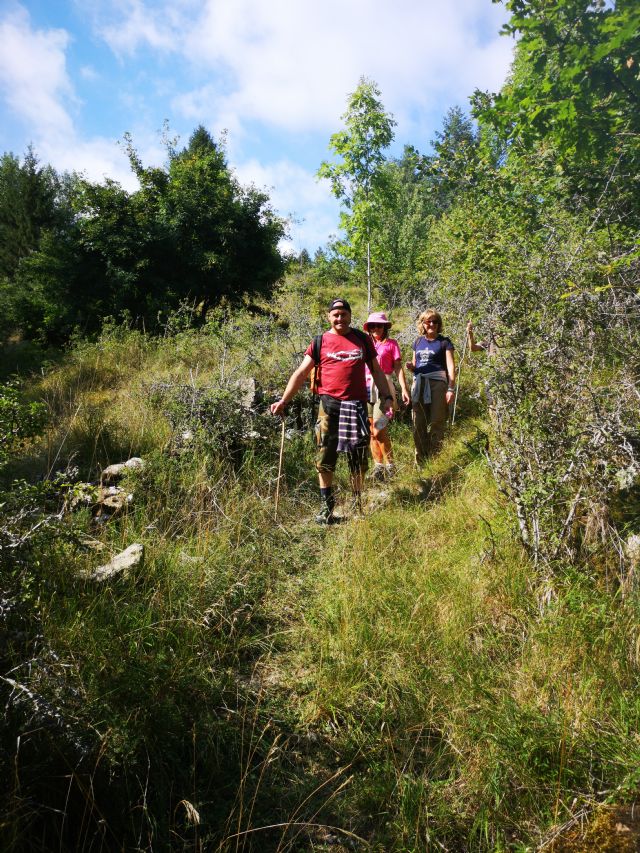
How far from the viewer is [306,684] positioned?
8.34 feet

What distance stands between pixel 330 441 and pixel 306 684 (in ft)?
7.48

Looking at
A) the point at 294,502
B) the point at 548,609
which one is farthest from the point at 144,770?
the point at 294,502

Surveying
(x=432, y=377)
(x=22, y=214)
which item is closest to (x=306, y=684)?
(x=432, y=377)

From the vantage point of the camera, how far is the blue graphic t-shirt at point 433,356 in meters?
5.42

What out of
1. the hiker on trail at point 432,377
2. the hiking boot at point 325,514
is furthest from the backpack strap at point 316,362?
the hiker on trail at point 432,377

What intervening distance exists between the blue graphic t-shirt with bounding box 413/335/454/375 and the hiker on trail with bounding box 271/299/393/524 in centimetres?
112

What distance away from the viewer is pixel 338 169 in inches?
422

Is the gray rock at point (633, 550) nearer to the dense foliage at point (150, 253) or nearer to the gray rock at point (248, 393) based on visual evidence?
the gray rock at point (248, 393)

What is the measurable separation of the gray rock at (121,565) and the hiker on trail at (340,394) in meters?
1.69

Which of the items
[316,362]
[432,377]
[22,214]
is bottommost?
[432,377]

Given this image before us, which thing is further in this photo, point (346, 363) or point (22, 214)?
point (22, 214)

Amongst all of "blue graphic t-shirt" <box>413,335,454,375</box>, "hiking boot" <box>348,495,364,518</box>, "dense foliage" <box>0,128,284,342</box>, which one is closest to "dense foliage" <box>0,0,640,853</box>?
"hiking boot" <box>348,495,364,518</box>

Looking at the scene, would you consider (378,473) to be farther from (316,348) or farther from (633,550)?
(633,550)

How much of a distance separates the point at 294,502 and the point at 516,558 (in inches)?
88.4
